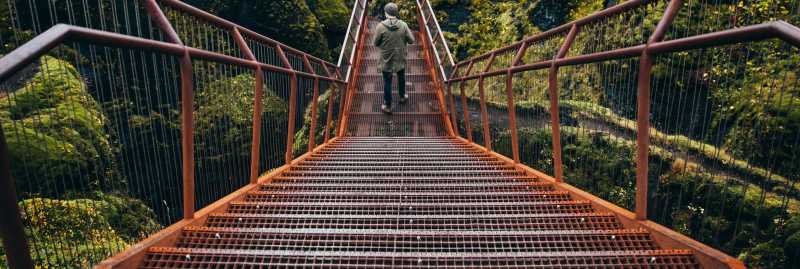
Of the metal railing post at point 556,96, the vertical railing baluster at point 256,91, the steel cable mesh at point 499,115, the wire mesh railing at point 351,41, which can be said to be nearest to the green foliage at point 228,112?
the vertical railing baluster at point 256,91

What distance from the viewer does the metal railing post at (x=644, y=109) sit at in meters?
1.79

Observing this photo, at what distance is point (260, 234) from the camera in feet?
6.44

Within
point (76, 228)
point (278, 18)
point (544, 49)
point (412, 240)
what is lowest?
point (412, 240)

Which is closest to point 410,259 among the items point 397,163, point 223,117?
point 397,163

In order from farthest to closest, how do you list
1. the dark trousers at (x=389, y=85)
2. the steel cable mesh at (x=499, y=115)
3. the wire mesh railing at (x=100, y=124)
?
1. the dark trousers at (x=389, y=85)
2. the steel cable mesh at (x=499, y=115)
3. the wire mesh railing at (x=100, y=124)

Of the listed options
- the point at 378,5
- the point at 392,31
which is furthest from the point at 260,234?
the point at 378,5

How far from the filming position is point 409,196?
2766mm

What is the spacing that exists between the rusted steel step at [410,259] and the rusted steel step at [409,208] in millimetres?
706

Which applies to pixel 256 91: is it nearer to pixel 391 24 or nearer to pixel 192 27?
pixel 192 27

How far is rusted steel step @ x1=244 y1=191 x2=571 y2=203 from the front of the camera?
104 inches

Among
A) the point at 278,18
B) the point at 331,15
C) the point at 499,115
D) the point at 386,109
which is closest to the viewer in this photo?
the point at 499,115

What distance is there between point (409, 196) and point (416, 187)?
10.1 inches

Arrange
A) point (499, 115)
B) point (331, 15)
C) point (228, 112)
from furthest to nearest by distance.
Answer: point (331, 15)
point (499, 115)
point (228, 112)

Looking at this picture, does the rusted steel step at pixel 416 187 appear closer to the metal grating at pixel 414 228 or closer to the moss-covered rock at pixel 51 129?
the metal grating at pixel 414 228
